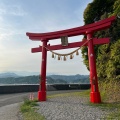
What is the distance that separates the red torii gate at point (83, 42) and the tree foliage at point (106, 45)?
5.05 feet

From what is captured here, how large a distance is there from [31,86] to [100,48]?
17.1 meters

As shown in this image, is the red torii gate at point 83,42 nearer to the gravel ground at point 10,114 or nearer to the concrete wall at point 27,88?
the gravel ground at point 10,114

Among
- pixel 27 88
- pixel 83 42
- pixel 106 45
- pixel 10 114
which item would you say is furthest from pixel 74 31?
pixel 27 88

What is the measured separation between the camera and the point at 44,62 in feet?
50.8

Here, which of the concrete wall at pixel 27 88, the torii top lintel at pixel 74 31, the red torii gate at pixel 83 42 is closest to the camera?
the red torii gate at pixel 83 42

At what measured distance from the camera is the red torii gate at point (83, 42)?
13352 millimetres

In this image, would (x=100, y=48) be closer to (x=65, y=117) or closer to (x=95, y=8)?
(x=95, y=8)

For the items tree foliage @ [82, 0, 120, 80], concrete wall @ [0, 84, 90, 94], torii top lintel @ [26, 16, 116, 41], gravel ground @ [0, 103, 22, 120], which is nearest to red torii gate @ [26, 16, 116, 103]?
torii top lintel @ [26, 16, 116, 41]

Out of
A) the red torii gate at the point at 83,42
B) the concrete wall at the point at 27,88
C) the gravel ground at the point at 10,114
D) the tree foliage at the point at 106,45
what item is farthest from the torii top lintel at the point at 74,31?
the concrete wall at the point at 27,88

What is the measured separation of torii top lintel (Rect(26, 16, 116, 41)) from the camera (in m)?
13.5

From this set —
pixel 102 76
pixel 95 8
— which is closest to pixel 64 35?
pixel 102 76

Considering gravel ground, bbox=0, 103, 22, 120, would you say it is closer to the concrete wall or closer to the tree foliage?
the tree foliage

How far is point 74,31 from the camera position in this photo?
583 inches

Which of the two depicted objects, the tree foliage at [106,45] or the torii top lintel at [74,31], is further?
the tree foliage at [106,45]
